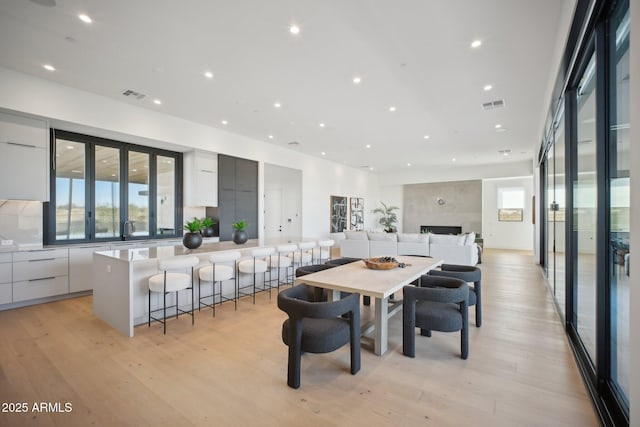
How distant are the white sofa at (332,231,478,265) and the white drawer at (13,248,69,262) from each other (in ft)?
19.9

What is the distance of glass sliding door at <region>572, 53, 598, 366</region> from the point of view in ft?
8.37

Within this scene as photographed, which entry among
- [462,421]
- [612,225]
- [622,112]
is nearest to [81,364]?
[462,421]

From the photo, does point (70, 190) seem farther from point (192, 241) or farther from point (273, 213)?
point (273, 213)

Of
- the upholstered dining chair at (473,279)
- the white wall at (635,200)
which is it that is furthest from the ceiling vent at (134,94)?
the white wall at (635,200)

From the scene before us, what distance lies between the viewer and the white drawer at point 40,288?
431cm

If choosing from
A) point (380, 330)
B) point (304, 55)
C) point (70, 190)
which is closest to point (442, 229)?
point (304, 55)

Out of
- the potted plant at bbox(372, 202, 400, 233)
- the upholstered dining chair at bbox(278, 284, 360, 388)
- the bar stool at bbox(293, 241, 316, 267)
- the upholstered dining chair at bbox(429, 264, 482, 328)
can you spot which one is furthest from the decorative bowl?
the potted plant at bbox(372, 202, 400, 233)

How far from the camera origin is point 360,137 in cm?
787

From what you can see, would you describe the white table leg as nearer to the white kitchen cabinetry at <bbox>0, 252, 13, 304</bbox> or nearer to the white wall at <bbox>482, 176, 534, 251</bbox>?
the white kitchen cabinetry at <bbox>0, 252, 13, 304</bbox>

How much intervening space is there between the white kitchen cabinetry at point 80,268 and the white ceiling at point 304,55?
2.68 meters

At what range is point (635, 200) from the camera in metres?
1.29

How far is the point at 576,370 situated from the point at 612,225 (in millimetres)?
1467

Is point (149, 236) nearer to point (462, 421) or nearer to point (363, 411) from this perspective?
point (363, 411)

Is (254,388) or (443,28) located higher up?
(443,28)
